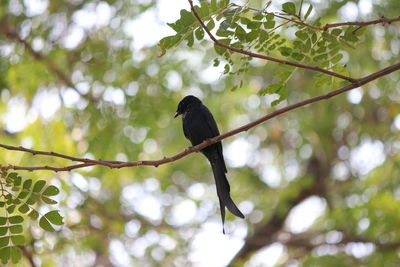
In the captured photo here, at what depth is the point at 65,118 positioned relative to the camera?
6.93m

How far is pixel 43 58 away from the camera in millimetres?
6691

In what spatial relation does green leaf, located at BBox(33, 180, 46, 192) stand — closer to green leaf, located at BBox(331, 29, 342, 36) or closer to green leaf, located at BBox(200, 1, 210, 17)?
green leaf, located at BBox(200, 1, 210, 17)

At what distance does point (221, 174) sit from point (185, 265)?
14.8ft

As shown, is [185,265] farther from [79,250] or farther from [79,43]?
[79,43]

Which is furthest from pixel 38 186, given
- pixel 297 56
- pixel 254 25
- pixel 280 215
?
pixel 280 215

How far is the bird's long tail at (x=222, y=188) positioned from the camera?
144 inches

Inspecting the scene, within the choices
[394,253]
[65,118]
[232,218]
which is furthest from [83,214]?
[394,253]

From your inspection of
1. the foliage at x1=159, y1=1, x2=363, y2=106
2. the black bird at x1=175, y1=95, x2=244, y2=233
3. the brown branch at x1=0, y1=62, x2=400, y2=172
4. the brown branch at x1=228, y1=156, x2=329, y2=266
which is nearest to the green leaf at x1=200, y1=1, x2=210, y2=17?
the foliage at x1=159, y1=1, x2=363, y2=106

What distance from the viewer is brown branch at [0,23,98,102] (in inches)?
261

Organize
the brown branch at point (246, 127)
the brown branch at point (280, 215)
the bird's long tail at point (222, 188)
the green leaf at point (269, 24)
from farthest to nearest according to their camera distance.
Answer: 1. the brown branch at point (280, 215)
2. the bird's long tail at point (222, 188)
3. the green leaf at point (269, 24)
4. the brown branch at point (246, 127)

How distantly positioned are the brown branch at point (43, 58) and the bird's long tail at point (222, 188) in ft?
8.99

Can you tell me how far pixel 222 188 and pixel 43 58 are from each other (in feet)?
11.4

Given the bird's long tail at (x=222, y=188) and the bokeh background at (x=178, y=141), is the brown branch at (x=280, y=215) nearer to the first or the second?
the bokeh background at (x=178, y=141)

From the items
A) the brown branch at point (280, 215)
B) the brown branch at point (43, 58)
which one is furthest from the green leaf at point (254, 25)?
the brown branch at point (280, 215)
